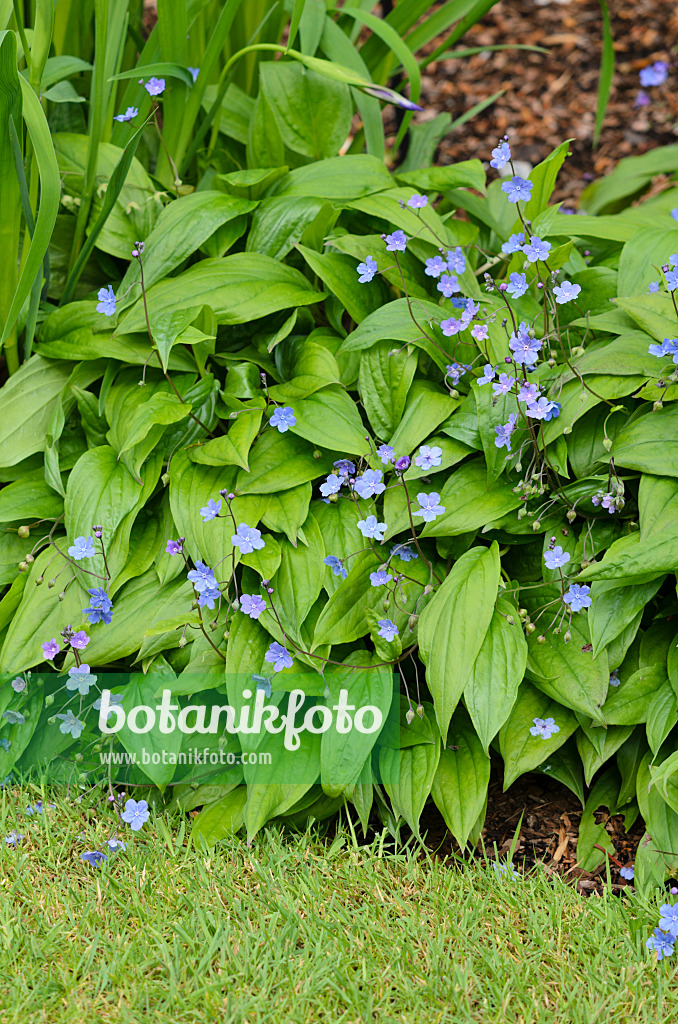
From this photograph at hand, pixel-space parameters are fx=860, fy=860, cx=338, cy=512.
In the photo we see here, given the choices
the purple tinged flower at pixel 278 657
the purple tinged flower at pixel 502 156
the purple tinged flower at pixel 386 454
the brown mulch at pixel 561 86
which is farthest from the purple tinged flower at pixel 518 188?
the brown mulch at pixel 561 86

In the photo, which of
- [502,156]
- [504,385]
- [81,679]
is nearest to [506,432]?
[504,385]

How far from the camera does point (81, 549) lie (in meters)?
1.83

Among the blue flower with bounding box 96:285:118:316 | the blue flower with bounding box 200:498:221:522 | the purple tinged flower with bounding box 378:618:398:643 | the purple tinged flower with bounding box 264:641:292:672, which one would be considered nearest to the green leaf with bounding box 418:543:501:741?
the purple tinged flower with bounding box 378:618:398:643

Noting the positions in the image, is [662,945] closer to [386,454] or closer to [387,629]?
[387,629]

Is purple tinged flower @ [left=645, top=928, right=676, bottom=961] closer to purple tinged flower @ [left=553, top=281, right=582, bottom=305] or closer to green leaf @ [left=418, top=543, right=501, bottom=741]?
green leaf @ [left=418, top=543, right=501, bottom=741]

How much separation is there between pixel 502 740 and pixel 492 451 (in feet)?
1.99

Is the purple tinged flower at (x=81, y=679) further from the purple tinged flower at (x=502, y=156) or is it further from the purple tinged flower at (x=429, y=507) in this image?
the purple tinged flower at (x=502, y=156)

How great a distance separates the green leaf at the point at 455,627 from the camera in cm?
167

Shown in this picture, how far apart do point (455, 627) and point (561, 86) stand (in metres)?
3.53

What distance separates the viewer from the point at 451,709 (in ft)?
5.44

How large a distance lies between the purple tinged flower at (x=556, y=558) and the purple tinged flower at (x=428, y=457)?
294mm

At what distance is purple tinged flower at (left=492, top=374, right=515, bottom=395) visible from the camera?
1.78 m

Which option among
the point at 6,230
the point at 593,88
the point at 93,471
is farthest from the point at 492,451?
the point at 593,88

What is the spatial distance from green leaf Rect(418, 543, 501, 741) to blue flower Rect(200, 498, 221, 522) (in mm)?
480
